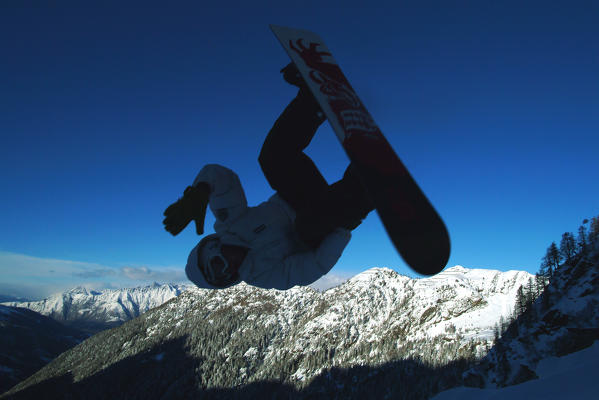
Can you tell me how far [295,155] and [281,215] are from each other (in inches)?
36.8

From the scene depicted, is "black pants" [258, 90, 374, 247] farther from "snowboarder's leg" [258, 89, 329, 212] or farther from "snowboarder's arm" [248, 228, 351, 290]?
"snowboarder's arm" [248, 228, 351, 290]

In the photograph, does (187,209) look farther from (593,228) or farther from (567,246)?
(567,246)

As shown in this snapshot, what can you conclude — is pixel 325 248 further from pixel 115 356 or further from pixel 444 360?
pixel 115 356

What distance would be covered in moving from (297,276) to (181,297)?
202405 millimetres

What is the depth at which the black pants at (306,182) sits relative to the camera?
433 cm

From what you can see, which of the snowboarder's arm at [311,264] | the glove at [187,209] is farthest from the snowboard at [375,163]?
the glove at [187,209]

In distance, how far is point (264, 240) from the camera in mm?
4672

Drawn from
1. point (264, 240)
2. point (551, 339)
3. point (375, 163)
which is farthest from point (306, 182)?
point (551, 339)

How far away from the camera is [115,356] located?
144 metres

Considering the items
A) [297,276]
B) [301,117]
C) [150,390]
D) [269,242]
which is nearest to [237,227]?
[269,242]

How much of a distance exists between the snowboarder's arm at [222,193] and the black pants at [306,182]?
0.56 meters

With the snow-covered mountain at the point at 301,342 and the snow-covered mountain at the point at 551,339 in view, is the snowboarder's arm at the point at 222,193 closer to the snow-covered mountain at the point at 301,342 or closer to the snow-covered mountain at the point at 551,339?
the snow-covered mountain at the point at 551,339

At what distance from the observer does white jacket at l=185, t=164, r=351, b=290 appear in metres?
4.55

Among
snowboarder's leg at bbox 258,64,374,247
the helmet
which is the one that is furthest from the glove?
snowboarder's leg at bbox 258,64,374,247
